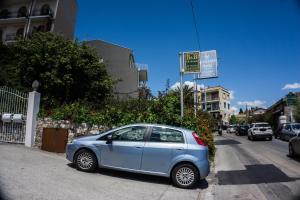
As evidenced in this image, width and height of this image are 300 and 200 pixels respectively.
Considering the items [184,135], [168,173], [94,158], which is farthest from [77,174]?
[184,135]

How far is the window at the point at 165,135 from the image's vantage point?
29.2 feet

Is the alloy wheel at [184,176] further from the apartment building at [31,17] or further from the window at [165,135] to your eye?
the apartment building at [31,17]

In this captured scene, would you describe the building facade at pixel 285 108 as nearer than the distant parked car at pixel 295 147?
No

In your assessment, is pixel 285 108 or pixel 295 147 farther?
pixel 285 108

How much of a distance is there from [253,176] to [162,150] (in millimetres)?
3697

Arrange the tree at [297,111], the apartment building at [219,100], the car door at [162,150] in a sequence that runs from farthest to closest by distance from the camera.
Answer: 1. the apartment building at [219,100]
2. the tree at [297,111]
3. the car door at [162,150]

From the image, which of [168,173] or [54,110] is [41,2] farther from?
[168,173]

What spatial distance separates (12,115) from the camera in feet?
43.2

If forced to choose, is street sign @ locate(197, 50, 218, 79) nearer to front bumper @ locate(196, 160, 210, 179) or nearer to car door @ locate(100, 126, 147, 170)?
car door @ locate(100, 126, 147, 170)

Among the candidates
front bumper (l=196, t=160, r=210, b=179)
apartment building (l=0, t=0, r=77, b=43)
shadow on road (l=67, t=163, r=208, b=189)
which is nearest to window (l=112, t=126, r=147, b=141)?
shadow on road (l=67, t=163, r=208, b=189)

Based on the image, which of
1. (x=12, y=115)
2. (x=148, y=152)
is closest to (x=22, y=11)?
(x=12, y=115)

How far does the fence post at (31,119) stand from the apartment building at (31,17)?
27.1 meters

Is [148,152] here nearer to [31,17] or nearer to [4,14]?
[31,17]

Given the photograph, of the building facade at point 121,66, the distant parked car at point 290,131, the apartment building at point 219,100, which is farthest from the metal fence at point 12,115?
the apartment building at point 219,100
